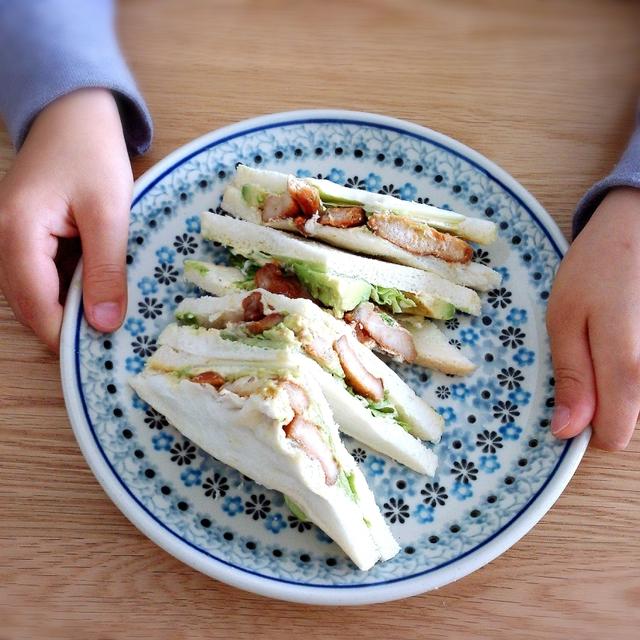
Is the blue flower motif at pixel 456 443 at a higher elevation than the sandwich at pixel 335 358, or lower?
lower

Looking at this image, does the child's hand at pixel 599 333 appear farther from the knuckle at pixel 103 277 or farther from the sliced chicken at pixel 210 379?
the knuckle at pixel 103 277

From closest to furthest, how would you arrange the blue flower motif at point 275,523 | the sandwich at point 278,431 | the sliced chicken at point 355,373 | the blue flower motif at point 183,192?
the sandwich at point 278,431, the blue flower motif at point 275,523, the sliced chicken at point 355,373, the blue flower motif at point 183,192

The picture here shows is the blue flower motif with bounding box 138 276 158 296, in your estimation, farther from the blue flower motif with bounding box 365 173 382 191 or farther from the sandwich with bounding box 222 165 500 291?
the blue flower motif with bounding box 365 173 382 191

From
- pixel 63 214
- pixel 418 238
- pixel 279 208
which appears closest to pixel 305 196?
pixel 279 208

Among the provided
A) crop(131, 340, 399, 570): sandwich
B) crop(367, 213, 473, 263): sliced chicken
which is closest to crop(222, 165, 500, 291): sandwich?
crop(367, 213, 473, 263): sliced chicken

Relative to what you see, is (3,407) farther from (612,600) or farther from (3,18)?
(612,600)

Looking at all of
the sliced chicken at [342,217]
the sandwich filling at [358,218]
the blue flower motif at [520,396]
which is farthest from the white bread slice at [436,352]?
A: the sliced chicken at [342,217]

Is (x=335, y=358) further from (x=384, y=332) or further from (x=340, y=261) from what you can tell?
(x=340, y=261)

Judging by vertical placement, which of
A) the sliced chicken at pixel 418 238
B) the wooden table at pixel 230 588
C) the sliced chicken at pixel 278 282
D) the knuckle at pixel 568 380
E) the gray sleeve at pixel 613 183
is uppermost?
the gray sleeve at pixel 613 183
